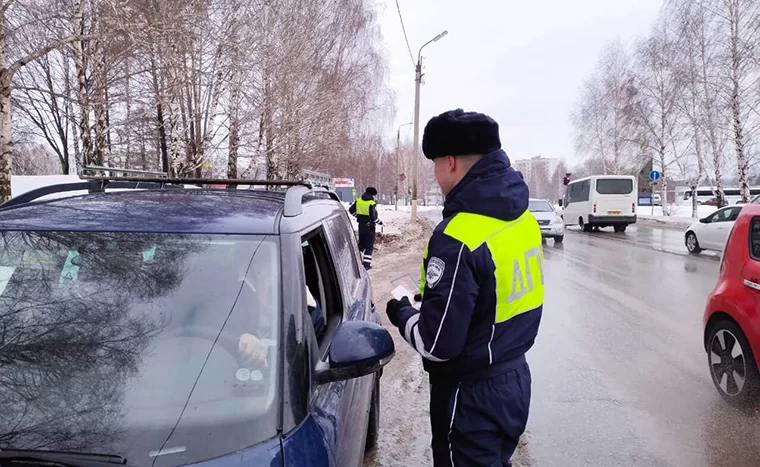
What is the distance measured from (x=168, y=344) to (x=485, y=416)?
1.15 meters

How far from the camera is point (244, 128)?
17766 mm

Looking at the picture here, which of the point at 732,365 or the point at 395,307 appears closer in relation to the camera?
the point at 395,307

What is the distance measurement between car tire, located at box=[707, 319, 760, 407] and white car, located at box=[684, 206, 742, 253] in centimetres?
1075

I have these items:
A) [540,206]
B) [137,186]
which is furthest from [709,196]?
[137,186]

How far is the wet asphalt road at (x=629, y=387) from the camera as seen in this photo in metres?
3.53

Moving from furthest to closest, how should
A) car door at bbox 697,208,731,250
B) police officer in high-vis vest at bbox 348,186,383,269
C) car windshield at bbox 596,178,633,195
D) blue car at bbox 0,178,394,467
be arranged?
1. car windshield at bbox 596,178,633,195
2. car door at bbox 697,208,731,250
3. police officer in high-vis vest at bbox 348,186,383,269
4. blue car at bbox 0,178,394,467

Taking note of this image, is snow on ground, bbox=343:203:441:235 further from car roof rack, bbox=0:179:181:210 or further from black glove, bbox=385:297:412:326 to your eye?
black glove, bbox=385:297:412:326

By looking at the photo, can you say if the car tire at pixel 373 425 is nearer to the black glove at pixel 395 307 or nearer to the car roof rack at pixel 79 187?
the black glove at pixel 395 307

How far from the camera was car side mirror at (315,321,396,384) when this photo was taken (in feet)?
5.64

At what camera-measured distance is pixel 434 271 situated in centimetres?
186

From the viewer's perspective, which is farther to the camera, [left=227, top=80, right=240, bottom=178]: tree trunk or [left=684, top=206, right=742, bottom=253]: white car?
[left=227, top=80, right=240, bottom=178]: tree trunk

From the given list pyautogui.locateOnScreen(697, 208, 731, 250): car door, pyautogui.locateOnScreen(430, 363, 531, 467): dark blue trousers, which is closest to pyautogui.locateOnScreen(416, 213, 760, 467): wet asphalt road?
pyautogui.locateOnScreen(430, 363, 531, 467): dark blue trousers

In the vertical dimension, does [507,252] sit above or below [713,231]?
above

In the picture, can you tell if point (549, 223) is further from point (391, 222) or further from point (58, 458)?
point (58, 458)
